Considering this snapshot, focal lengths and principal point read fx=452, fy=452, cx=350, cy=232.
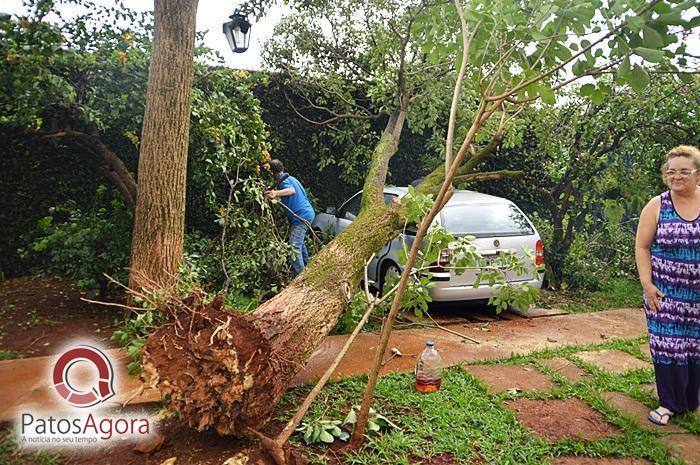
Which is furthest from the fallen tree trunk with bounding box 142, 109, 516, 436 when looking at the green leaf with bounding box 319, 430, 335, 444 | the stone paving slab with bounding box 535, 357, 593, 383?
the stone paving slab with bounding box 535, 357, 593, 383

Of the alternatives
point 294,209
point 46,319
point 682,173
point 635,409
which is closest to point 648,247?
point 682,173

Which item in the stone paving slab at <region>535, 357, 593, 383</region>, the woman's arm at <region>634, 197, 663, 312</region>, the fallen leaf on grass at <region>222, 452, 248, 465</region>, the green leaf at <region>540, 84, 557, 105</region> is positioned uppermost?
the green leaf at <region>540, 84, 557, 105</region>

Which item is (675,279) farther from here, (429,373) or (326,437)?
(326,437)

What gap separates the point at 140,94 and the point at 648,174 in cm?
665

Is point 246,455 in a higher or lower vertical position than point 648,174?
lower

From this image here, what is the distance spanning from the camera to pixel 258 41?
813cm

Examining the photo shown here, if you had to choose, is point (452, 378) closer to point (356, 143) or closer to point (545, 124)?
point (545, 124)

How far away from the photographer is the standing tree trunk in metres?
3.93

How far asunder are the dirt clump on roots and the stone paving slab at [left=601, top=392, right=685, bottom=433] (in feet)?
8.05

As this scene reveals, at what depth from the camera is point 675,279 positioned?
2.96m

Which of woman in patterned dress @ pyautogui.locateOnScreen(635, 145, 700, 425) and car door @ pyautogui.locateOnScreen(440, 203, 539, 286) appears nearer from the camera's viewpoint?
woman in patterned dress @ pyautogui.locateOnScreen(635, 145, 700, 425)

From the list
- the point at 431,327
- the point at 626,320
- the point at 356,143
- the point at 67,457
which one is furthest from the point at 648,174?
the point at 67,457

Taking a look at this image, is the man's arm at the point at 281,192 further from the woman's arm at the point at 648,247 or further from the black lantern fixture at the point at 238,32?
the woman's arm at the point at 648,247

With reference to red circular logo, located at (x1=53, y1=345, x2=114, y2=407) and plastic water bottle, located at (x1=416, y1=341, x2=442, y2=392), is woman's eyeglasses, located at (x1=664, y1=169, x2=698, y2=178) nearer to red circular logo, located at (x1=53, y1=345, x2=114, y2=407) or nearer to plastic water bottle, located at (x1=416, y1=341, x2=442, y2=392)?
plastic water bottle, located at (x1=416, y1=341, x2=442, y2=392)
